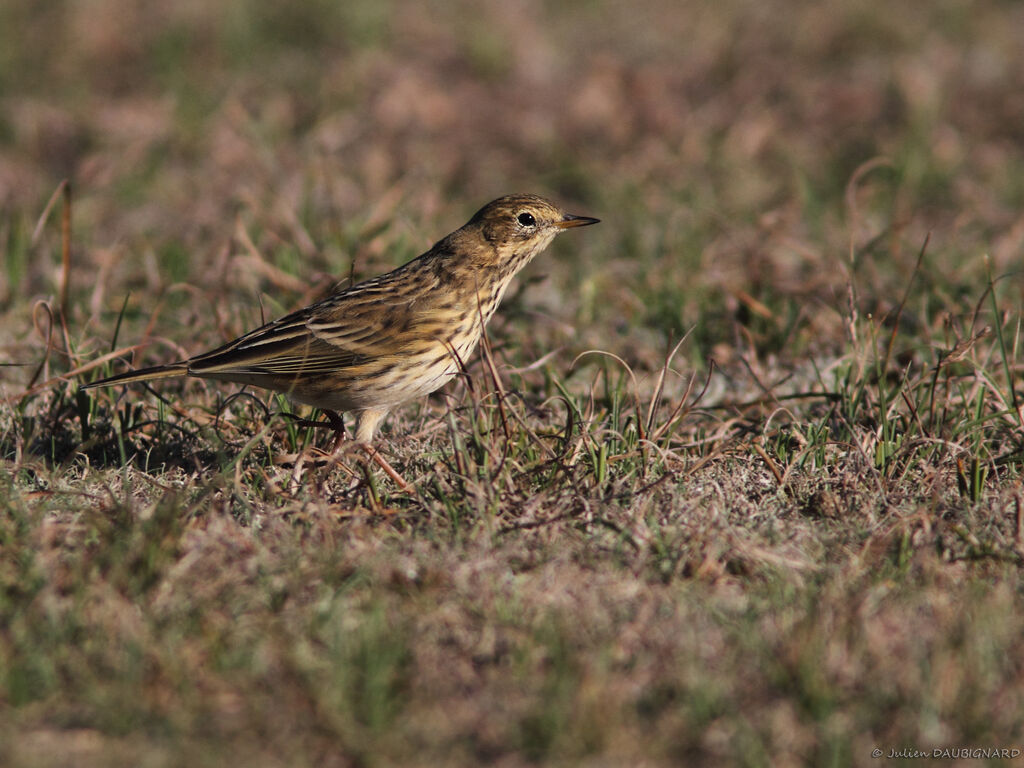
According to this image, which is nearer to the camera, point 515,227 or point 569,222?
point 515,227

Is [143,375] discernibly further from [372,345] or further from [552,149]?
[552,149]

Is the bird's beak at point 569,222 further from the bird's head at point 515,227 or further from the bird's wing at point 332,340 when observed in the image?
the bird's wing at point 332,340

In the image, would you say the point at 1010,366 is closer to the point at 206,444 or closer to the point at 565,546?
the point at 565,546

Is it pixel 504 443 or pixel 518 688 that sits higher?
pixel 504 443

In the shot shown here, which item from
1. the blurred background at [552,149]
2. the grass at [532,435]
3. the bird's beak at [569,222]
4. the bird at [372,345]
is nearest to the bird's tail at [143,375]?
the bird at [372,345]

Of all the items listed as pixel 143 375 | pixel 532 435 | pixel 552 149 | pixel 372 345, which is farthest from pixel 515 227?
pixel 552 149

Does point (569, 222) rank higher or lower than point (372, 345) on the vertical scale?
higher

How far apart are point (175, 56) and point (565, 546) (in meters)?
7.80

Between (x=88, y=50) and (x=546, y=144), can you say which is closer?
(x=546, y=144)

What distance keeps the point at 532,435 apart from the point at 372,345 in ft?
2.49

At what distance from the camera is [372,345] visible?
16.1 ft

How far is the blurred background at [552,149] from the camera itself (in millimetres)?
6949

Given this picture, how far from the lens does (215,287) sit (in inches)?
273

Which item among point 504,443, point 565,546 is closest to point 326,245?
point 504,443
